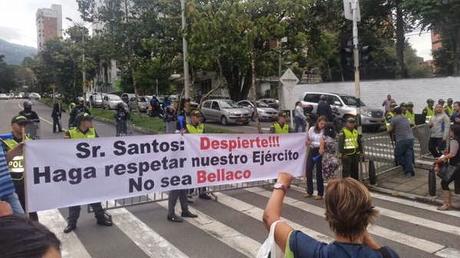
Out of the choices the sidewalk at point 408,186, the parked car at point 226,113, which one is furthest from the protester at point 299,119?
the parked car at point 226,113

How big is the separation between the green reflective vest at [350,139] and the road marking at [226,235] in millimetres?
3313

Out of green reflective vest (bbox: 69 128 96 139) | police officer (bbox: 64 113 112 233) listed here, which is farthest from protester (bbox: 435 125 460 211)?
green reflective vest (bbox: 69 128 96 139)

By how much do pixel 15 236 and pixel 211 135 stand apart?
7.08 meters

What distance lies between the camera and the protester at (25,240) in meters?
1.27

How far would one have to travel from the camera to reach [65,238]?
272 inches

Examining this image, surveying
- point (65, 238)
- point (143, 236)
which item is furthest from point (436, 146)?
point (65, 238)

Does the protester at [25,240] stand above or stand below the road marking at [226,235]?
above

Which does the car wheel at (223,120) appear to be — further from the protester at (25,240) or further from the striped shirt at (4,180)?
the protester at (25,240)

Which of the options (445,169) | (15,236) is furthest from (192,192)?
(15,236)

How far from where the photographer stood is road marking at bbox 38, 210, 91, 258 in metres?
6.20

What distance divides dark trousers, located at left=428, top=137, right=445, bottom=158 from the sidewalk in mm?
885

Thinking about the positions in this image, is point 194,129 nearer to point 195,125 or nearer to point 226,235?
point 195,125

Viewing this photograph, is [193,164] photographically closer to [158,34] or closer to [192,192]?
[192,192]

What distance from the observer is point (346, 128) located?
9477mm
